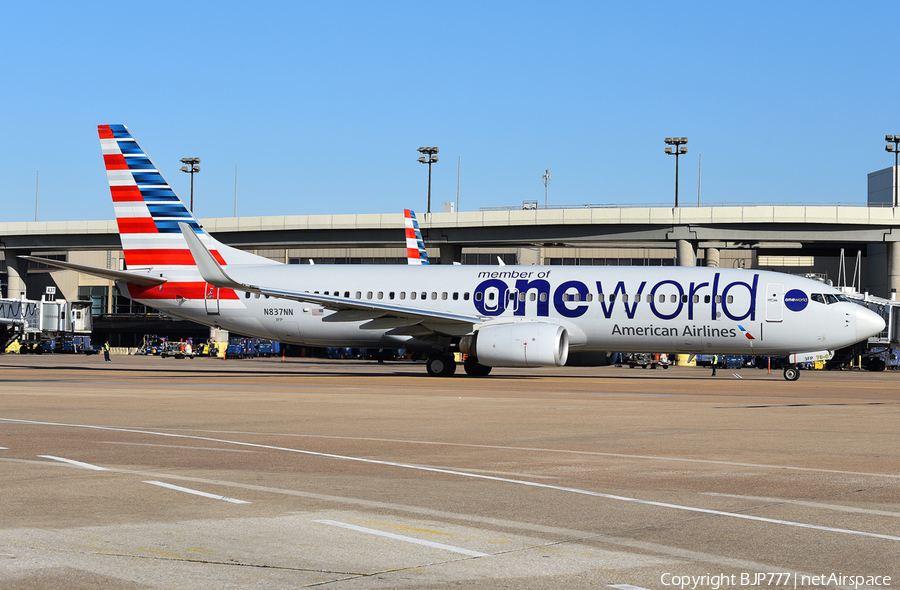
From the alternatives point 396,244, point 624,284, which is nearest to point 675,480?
point 624,284

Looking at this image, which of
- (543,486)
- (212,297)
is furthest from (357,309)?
(543,486)

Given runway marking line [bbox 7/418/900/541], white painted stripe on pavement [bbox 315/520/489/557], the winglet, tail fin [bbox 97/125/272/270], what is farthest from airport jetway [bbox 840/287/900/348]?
white painted stripe on pavement [bbox 315/520/489/557]

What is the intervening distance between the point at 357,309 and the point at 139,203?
35.9 feet

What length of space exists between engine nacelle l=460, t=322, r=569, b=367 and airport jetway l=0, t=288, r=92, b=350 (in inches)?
1772

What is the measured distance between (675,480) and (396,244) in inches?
2864

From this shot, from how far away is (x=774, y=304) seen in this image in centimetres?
3225

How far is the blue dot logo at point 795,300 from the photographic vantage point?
106 feet

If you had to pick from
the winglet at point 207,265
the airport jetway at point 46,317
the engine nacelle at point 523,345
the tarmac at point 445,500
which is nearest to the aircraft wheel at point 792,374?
the engine nacelle at point 523,345

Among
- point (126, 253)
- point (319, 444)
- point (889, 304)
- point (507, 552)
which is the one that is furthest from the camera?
point (889, 304)

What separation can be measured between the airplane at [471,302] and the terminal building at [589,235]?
20.1 metres

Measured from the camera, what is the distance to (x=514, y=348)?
31609mm

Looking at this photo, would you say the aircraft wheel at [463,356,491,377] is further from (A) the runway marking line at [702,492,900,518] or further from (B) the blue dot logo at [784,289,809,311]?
(A) the runway marking line at [702,492,900,518]

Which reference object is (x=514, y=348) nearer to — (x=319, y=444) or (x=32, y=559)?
(x=319, y=444)

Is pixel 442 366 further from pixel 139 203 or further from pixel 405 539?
pixel 405 539
